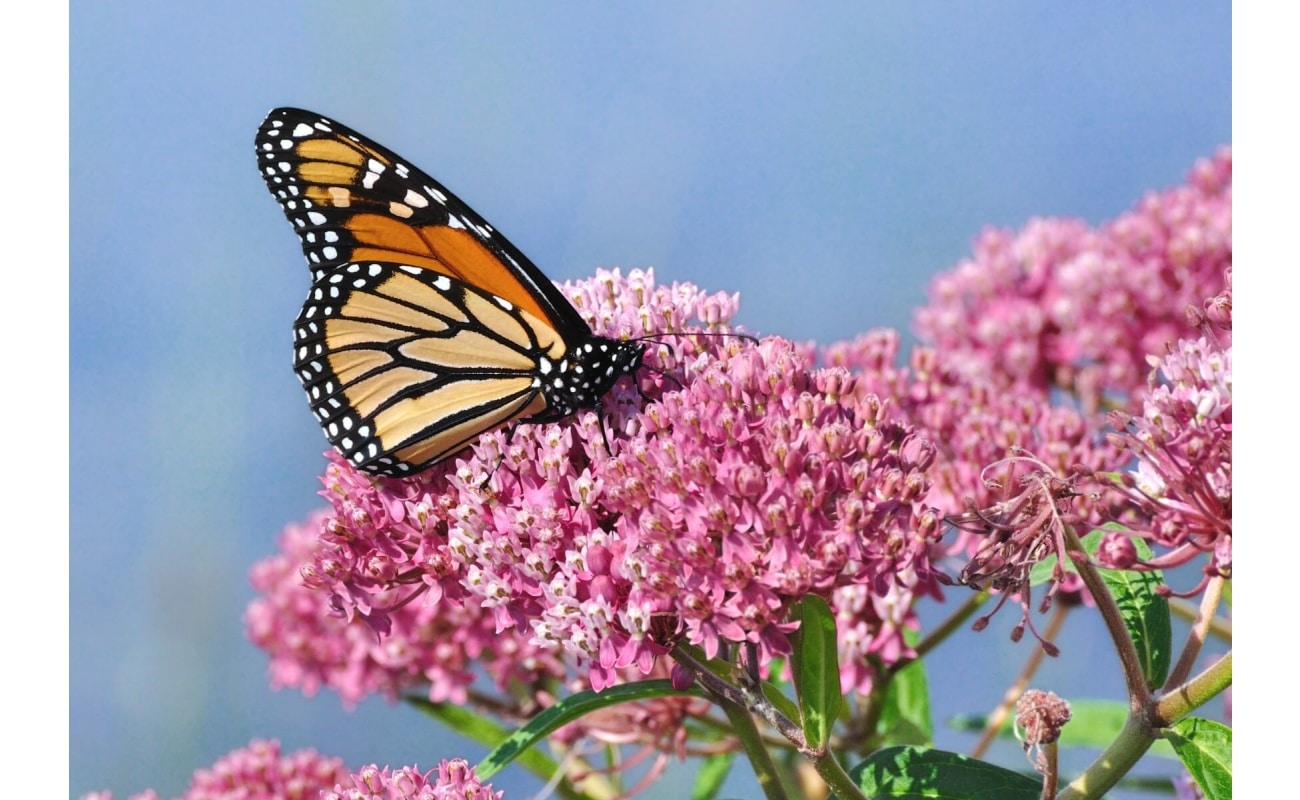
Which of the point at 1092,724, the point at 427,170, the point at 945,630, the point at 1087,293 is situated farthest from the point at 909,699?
the point at 427,170

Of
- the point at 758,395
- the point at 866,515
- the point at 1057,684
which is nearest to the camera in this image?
the point at 866,515

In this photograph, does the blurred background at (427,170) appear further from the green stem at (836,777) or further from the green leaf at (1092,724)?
the green stem at (836,777)

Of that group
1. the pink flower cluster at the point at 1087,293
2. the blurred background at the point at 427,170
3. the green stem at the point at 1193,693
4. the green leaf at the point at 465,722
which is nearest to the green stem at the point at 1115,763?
the green stem at the point at 1193,693

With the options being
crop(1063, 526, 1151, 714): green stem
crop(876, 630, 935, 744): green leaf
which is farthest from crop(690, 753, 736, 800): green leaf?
crop(1063, 526, 1151, 714): green stem

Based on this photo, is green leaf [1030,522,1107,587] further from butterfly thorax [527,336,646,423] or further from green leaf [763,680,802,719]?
butterfly thorax [527,336,646,423]

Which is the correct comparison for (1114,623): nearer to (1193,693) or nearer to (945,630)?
(1193,693)
